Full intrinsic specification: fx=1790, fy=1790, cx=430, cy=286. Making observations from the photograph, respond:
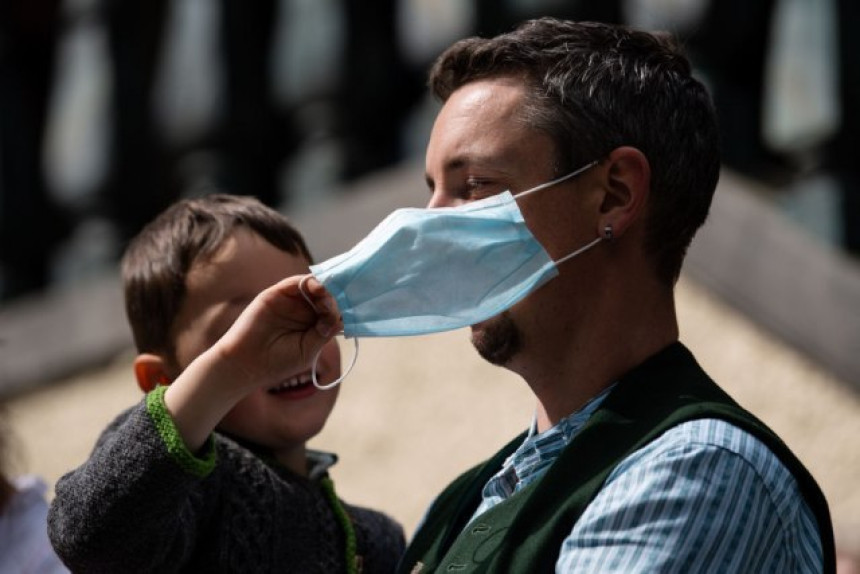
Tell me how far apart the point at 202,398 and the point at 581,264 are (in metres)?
0.59

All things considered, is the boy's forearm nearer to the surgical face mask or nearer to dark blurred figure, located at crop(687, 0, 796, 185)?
the surgical face mask

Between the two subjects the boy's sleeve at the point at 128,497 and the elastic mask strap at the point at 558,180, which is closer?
the boy's sleeve at the point at 128,497

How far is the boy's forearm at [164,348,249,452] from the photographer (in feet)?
8.26

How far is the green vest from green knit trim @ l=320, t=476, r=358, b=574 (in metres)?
0.43

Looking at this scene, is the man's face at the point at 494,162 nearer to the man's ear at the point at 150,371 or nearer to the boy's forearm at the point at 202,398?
the boy's forearm at the point at 202,398

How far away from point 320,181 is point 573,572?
5358 millimetres

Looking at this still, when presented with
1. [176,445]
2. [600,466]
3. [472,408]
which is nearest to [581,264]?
[600,466]

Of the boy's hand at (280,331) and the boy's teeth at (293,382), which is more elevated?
the boy's hand at (280,331)

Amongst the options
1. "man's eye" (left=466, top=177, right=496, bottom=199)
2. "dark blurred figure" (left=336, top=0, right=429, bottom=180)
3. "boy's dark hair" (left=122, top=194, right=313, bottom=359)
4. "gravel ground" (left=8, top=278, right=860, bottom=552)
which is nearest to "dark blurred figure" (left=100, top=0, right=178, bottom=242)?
"dark blurred figure" (left=336, top=0, right=429, bottom=180)

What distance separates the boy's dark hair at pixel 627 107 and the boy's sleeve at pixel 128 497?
2.32 feet

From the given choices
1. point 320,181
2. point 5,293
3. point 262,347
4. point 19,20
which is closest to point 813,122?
point 320,181

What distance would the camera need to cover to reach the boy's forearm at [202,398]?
252cm

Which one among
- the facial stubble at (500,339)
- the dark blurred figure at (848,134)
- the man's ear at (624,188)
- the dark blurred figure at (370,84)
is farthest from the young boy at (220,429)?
the dark blurred figure at (370,84)

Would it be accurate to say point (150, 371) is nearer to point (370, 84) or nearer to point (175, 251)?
point (175, 251)
